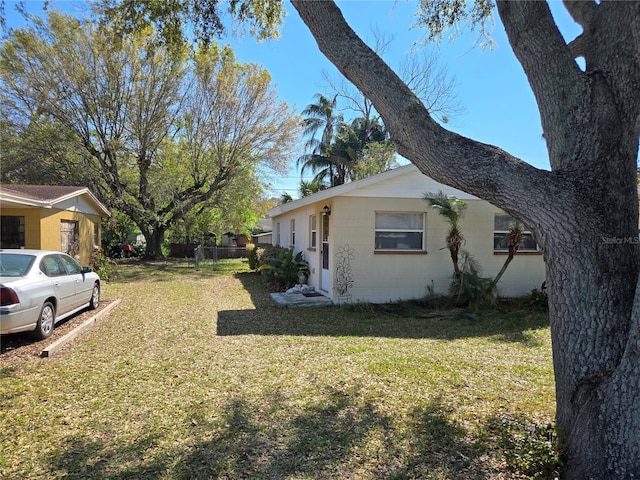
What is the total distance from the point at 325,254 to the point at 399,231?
→ 2.13m

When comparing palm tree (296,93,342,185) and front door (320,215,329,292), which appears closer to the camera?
front door (320,215,329,292)

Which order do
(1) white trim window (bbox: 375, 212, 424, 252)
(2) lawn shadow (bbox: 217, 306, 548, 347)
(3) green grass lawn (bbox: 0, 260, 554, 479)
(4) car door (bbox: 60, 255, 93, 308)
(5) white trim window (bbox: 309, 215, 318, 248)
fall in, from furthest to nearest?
(5) white trim window (bbox: 309, 215, 318, 248) < (1) white trim window (bbox: 375, 212, 424, 252) < (4) car door (bbox: 60, 255, 93, 308) < (2) lawn shadow (bbox: 217, 306, 548, 347) < (3) green grass lawn (bbox: 0, 260, 554, 479)

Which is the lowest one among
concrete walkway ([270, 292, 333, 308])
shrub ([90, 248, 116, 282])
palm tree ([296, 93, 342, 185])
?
concrete walkway ([270, 292, 333, 308])

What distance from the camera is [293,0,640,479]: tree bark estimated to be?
2633mm

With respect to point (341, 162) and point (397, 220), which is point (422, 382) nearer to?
point (397, 220)

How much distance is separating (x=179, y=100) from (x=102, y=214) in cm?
672

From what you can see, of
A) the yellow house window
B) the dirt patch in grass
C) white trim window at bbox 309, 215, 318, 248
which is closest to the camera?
the dirt patch in grass

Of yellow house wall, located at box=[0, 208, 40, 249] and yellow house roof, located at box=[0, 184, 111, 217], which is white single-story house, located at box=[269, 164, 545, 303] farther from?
yellow house wall, located at box=[0, 208, 40, 249]

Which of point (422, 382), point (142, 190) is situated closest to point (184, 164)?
point (142, 190)

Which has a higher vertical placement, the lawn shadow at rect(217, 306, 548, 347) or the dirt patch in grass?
the dirt patch in grass

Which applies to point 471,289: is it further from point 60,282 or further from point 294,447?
point 60,282

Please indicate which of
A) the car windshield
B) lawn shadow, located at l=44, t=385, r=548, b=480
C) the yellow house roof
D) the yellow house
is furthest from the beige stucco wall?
the yellow house

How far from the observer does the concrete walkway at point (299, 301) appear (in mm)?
9961

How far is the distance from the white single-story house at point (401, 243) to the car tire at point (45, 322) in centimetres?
576
